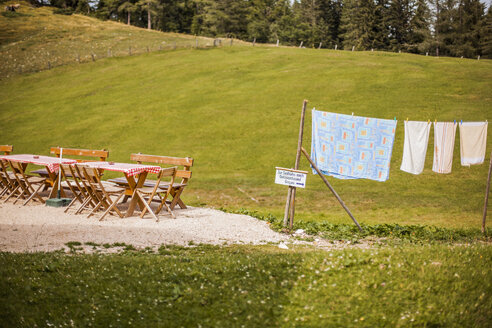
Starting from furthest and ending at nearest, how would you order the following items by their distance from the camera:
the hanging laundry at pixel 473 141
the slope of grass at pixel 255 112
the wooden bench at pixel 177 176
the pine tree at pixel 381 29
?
the pine tree at pixel 381 29, the slope of grass at pixel 255 112, the wooden bench at pixel 177 176, the hanging laundry at pixel 473 141

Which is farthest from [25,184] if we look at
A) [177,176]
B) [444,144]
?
[444,144]

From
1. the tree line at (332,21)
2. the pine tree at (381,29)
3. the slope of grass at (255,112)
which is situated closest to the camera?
the slope of grass at (255,112)

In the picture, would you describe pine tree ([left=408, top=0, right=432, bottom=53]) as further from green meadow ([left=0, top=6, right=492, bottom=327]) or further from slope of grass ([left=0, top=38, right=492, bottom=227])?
green meadow ([left=0, top=6, right=492, bottom=327])

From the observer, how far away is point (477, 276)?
5984 millimetres

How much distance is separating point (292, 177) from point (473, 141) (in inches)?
212

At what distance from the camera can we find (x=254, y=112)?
27500 millimetres

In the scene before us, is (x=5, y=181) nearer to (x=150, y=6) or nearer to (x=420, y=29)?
(x=420, y=29)

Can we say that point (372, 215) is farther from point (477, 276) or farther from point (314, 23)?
point (314, 23)

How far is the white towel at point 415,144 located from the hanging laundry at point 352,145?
97 centimetres

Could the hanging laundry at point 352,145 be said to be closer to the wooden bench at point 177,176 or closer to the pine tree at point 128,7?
the wooden bench at point 177,176

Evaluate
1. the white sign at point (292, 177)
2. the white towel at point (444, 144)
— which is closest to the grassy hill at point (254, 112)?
the white towel at point (444, 144)

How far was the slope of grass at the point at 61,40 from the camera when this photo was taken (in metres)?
50.9

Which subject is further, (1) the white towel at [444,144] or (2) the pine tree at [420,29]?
(2) the pine tree at [420,29]

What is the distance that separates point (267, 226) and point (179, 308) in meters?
6.01
